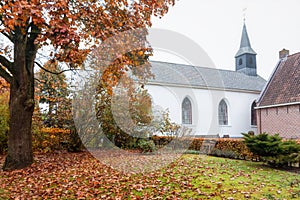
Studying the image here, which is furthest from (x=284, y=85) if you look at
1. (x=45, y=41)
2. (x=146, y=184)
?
(x=45, y=41)

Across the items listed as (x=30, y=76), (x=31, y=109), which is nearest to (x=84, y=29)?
(x=30, y=76)

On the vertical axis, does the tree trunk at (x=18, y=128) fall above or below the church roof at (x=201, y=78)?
below

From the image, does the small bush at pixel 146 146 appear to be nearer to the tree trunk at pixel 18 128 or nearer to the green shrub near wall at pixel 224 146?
the green shrub near wall at pixel 224 146

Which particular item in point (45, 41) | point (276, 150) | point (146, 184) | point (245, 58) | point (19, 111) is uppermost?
point (245, 58)

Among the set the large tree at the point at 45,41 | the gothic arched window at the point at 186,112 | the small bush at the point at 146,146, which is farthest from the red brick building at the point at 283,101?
the large tree at the point at 45,41

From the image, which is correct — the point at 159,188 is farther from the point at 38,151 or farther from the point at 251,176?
the point at 38,151

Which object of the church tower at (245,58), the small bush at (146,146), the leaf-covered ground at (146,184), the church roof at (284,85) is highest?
the church tower at (245,58)

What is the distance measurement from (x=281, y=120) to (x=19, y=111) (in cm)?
1742

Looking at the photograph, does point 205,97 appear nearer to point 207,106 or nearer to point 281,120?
point 207,106

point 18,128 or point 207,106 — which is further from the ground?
point 207,106

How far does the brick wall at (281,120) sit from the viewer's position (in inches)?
683

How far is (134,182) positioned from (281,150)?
4827mm

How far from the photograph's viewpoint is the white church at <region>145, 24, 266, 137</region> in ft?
73.0

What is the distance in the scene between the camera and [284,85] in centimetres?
1917
